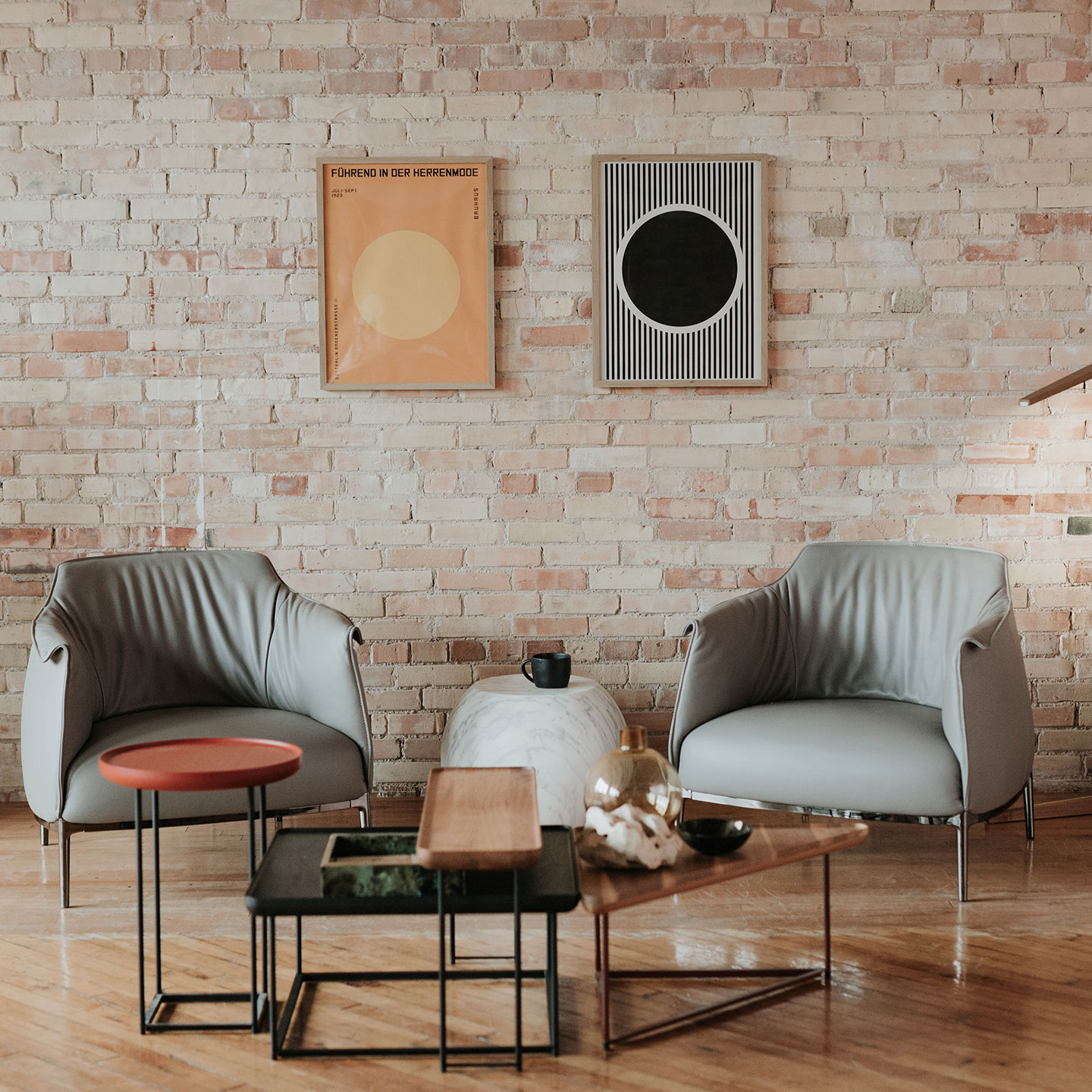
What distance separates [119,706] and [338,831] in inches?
44.9

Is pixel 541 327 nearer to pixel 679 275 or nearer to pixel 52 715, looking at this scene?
pixel 679 275

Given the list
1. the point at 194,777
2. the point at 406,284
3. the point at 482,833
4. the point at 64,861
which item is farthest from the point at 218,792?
the point at 406,284

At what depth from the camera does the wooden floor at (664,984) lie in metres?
1.79

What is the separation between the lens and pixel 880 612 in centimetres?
304

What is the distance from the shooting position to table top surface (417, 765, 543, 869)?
→ 1.66 metres

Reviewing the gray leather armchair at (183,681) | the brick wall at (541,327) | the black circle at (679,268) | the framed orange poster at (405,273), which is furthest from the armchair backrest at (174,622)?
the black circle at (679,268)

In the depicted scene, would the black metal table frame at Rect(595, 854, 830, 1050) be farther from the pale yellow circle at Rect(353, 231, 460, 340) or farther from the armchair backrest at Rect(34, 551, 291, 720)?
the pale yellow circle at Rect(353, 231, 460, 340)

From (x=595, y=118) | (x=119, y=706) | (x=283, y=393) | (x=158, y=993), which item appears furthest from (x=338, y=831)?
(x=595, y=118)

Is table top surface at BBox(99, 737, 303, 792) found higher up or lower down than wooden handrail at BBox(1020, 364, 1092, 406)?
lower down

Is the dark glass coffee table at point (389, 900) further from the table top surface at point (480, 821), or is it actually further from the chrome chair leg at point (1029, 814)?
the chrome chair leg at point (1029, 814)

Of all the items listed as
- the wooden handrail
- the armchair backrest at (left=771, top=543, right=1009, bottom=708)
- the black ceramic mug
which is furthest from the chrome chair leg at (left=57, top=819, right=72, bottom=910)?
Answer: the wooden handrail

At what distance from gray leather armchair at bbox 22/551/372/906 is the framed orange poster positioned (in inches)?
29.3

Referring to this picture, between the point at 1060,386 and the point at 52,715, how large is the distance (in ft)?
8.85

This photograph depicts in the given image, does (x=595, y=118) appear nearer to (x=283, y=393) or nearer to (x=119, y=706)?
(x=283, y=393)
